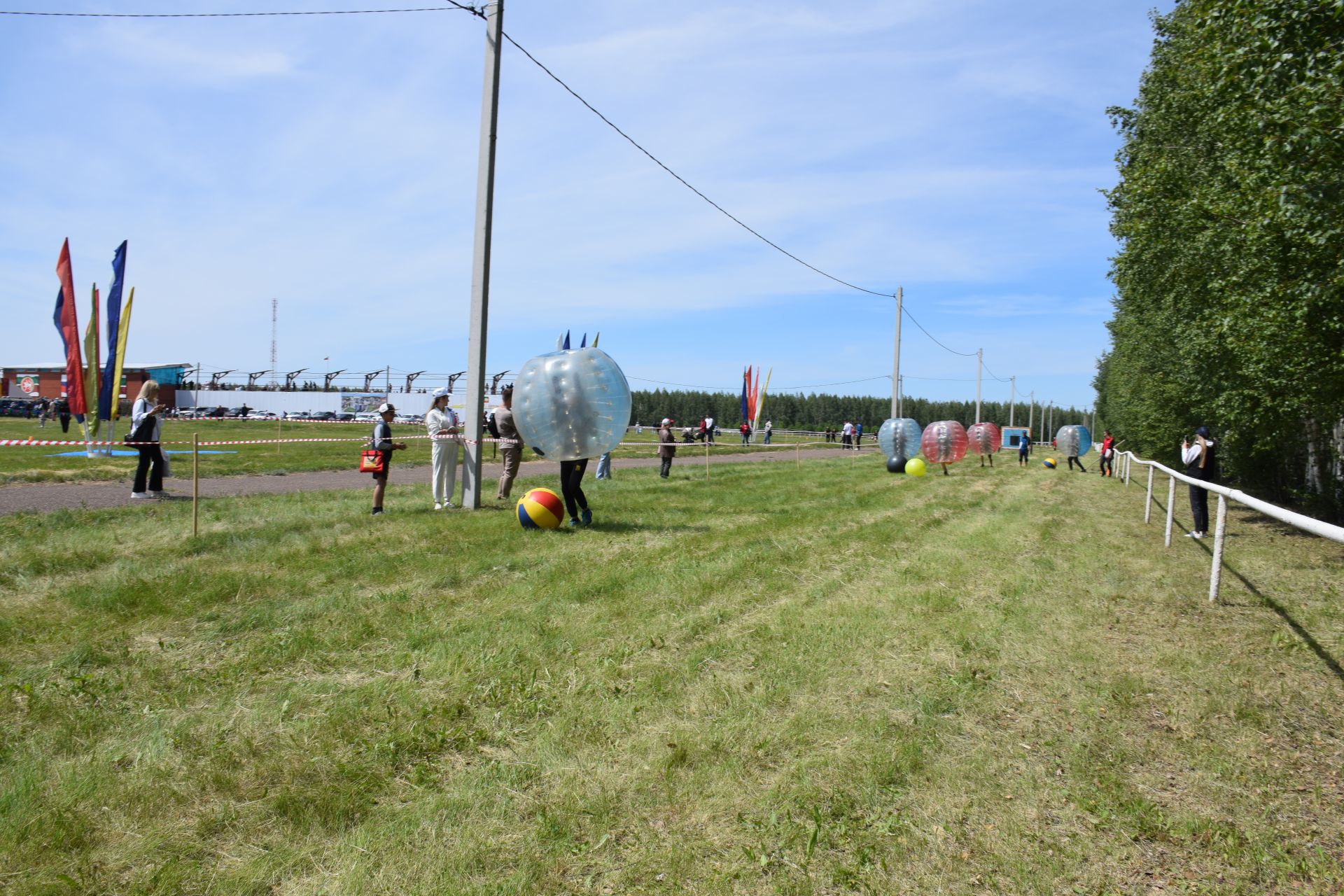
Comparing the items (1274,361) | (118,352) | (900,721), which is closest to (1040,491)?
(1274,361)

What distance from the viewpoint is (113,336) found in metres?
20.6

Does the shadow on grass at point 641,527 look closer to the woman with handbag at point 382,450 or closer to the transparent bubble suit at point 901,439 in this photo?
the woman with handbag at point 382,450

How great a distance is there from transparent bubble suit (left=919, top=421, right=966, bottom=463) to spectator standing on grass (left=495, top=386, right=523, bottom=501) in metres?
17.4

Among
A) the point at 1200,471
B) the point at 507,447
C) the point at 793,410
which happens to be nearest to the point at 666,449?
the point at 507,447

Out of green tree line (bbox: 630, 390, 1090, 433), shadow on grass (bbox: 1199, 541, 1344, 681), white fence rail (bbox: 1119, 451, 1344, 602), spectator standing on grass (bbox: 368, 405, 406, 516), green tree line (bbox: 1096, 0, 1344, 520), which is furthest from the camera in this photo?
green tree line (bbox: 630, 390, 1090, 433)

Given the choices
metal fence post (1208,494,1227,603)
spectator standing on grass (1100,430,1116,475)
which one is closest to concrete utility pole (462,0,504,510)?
metal fence post (1208,494,1227,603)

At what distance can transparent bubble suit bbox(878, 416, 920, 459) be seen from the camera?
28.6m

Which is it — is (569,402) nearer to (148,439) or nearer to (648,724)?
(648,724)

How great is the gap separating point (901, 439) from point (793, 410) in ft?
323

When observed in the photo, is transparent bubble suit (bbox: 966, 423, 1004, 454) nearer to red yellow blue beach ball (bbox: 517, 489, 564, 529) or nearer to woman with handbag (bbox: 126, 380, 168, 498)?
red yellow blue beach ball (bbox: 517, 489, 564, 529)

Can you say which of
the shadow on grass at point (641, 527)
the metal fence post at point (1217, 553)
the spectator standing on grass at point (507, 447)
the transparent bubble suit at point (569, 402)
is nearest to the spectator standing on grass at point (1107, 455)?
the spectator standing on grass at point (507, 447)

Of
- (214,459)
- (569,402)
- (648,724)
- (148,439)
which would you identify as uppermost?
(569,402)

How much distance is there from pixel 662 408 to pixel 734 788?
11612cm

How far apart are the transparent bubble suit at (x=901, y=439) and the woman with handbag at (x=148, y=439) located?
21224mm
